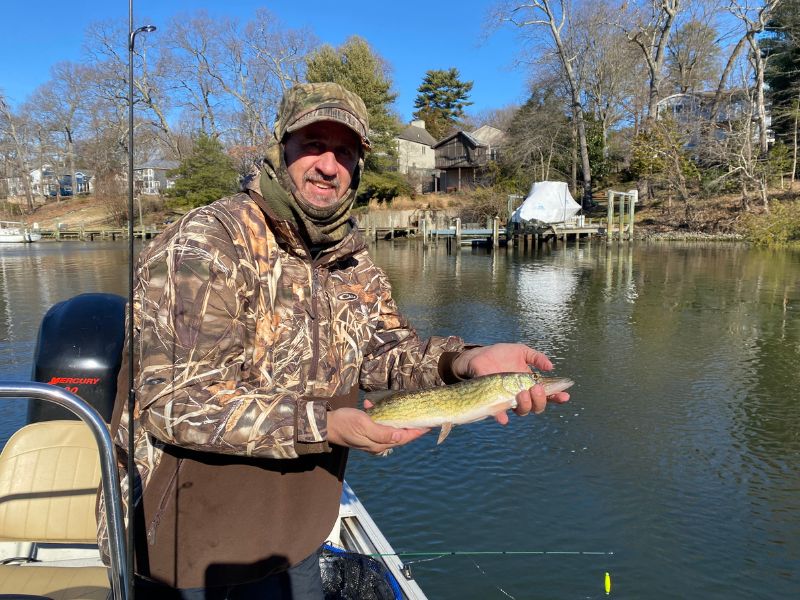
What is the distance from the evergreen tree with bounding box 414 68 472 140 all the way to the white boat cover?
117ft

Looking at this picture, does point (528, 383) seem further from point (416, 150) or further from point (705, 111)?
point (416, 150)

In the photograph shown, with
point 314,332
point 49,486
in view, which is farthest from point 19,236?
point 314,332

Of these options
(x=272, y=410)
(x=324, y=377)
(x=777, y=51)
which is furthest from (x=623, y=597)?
(x=777, y=51)

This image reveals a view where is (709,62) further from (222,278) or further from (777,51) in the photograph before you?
(222,278)

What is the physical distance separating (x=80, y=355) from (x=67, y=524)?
172cm

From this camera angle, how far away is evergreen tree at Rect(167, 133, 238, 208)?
5253cm

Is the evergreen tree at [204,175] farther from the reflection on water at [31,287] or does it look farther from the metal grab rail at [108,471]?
the metal grab rail at [108,471]

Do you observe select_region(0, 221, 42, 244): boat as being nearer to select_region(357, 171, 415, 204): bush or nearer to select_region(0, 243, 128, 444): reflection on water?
select_region(0, 243, 128, 444): reflection on water

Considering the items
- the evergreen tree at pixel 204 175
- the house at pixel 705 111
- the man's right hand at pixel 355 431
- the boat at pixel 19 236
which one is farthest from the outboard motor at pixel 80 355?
the boat at pixel 19 236

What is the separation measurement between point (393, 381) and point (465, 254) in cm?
3456

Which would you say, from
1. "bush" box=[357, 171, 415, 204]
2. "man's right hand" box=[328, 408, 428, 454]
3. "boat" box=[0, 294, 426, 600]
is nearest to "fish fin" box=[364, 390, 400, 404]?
"man's right hand" box=[328, 408, 428, 454]

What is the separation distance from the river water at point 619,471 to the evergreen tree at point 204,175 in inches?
1497

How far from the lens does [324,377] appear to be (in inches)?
92.0

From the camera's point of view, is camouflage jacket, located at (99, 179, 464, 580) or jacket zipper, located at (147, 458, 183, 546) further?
jacket zipper, located at (147, 458, 183, 546)
